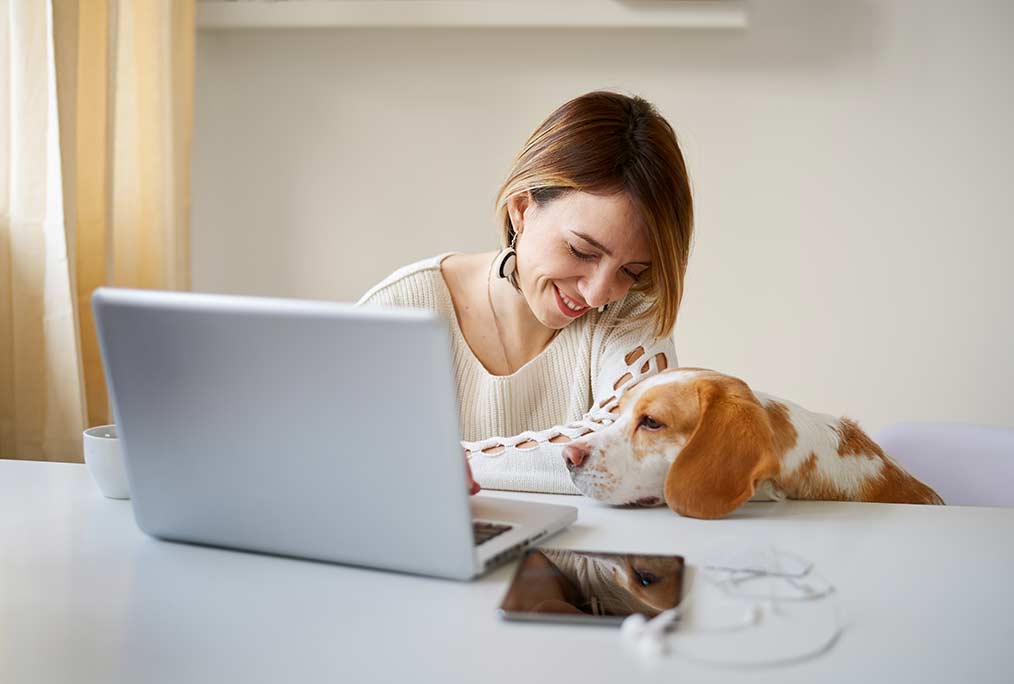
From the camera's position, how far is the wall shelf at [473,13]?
2.47 meters

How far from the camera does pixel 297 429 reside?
2.55ft

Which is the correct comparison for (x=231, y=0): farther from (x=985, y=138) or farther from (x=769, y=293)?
(x=985, y=138)

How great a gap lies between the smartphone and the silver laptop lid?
6 cm

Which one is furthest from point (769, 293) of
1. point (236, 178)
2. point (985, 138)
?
point (236, 178)

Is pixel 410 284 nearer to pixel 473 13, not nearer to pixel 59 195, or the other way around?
pixel 59 195

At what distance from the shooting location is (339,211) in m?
2.74

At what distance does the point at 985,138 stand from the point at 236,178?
74.7 inches

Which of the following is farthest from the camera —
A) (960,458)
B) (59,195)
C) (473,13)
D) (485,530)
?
(473,13)

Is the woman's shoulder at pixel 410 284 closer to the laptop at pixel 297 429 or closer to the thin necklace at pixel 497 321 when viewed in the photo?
the thin necklace at pixel 497 321

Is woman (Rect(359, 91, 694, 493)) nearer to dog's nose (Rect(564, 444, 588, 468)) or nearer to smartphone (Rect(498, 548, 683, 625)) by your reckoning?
dog's nose (Rect(564, 444, 588, 468))

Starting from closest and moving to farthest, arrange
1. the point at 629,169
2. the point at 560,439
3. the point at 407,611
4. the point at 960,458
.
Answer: the point at 407,611
the point at 560,439
the point at 629,169
the point at 960,458

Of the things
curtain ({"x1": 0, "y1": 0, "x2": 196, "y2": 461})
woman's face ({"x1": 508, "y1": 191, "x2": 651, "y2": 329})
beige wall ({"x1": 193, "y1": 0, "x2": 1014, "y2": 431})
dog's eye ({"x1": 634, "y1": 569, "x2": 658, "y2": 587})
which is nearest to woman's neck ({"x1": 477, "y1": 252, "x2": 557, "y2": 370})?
woman's face ({"x1": 508, "y1": 191, "x2": 651, "y2": 329})

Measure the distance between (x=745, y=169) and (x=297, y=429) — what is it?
205cm

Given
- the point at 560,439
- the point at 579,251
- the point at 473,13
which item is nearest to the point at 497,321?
the point at 579,251
